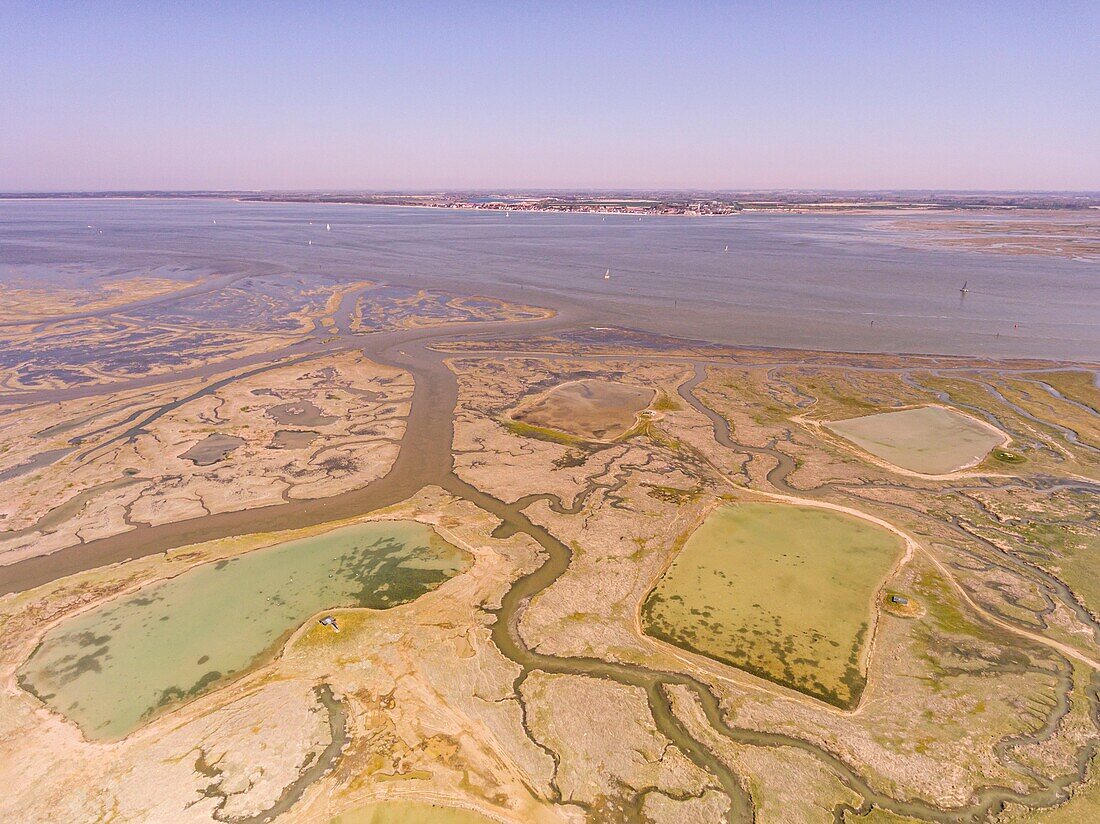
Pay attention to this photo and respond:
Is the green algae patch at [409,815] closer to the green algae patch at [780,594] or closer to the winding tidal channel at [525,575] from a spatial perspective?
the winding tidal channel at [525,575]

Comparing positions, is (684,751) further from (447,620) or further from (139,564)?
(139,564)

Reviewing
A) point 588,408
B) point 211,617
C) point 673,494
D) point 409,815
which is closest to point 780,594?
point 673,494

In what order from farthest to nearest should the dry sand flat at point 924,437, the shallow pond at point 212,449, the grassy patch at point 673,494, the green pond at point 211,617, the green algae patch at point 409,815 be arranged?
the dry sand flat at point 924,437 < the shallow pond at point 212,449 < the grassy patch at point 673,494 < the green pond at point 211,617 < the green algae patch at point 409,815

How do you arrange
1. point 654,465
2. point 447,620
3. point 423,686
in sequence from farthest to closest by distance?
point 654,465 < point 447,620 < point 423,686

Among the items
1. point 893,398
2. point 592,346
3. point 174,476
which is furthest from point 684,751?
point 592,346

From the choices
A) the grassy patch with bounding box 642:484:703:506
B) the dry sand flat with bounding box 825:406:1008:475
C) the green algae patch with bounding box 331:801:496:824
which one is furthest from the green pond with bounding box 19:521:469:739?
the dry sand flat with bounding box 825:406:1008:475

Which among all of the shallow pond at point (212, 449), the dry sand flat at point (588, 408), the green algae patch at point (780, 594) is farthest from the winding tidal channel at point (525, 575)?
the shallow pond at point (212, 449)
